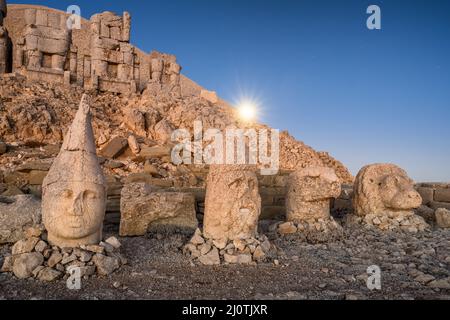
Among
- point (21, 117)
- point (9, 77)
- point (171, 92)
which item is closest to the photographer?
point (21, 117)

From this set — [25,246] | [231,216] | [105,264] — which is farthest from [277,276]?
[25,246]

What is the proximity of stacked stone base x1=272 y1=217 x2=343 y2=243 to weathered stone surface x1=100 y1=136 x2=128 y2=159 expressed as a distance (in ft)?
24.7

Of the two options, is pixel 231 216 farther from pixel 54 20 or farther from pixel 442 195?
pixel 54 20

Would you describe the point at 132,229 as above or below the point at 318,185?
below

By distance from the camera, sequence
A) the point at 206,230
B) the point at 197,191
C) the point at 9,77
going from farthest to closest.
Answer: the point at 9,77 < the point at 197,191 < the point at 206,230

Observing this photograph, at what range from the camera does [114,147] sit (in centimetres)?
1311

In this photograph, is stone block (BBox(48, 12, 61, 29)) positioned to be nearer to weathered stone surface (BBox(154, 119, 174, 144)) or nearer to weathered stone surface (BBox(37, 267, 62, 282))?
weathered stone surface (BBox(154, 119, 174, 144))

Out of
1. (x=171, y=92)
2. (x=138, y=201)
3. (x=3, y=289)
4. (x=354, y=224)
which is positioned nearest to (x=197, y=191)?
(x=138, y=201)

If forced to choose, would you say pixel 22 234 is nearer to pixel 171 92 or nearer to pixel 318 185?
pixel 318 185

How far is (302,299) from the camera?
3.90m

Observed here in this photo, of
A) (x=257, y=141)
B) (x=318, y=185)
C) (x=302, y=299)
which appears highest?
(x=257, y=141)

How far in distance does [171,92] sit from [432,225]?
15.8 m

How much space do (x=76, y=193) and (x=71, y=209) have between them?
22 centimetres

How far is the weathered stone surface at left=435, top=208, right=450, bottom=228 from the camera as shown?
8.41 meters
